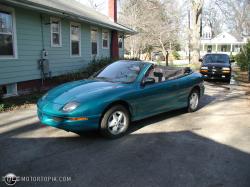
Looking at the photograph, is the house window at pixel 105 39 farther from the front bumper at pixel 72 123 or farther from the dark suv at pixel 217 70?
the front bumper at pixel 72 123

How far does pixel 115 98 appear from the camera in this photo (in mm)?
5102

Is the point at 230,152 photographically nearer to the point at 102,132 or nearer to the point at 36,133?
the point at 102,132

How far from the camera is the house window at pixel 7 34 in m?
9.03

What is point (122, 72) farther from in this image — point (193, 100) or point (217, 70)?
point (217, 70)

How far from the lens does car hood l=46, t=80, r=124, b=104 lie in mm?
4965

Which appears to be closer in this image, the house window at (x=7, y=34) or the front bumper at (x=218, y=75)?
the house window at (x=7, y=34)

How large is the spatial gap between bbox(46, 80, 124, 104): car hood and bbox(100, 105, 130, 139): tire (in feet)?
1.42

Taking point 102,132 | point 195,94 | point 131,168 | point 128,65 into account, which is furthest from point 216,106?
point 131,168

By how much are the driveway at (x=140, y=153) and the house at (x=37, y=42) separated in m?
3.38

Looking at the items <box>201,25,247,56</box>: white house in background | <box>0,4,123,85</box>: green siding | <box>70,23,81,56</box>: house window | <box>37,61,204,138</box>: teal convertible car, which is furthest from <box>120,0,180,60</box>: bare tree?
<box>37,61,204,138</box>: teal convertible car

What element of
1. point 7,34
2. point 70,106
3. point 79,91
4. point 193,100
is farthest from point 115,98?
point 7,34

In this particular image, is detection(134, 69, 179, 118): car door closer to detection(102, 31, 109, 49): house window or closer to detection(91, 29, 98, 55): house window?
detection(91, 29, 98, 55): house window

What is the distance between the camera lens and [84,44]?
14.6 meters

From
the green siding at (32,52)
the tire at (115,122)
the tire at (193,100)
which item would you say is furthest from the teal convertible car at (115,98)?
the green siding at (32,52)
